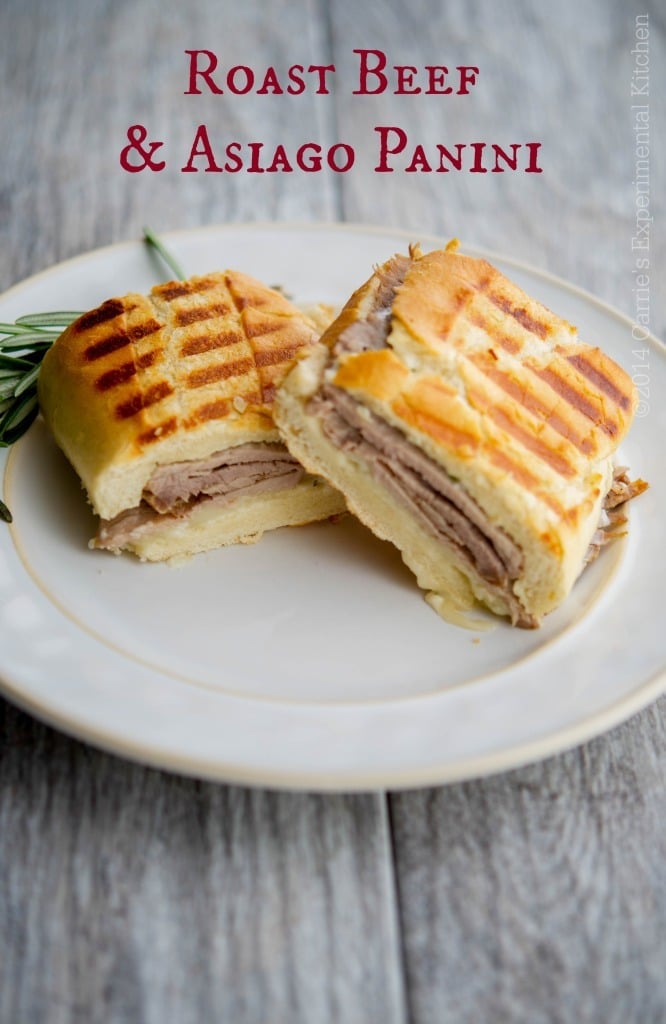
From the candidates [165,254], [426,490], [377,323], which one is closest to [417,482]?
→ [426,490]

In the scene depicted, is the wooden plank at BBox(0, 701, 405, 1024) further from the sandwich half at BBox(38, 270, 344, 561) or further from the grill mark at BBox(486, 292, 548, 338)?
the grill mark at BBox(486, 292, 548, 338)

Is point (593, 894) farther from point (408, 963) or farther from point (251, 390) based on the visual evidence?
point (251, 390)

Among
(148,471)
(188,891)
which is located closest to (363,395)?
(148,471)

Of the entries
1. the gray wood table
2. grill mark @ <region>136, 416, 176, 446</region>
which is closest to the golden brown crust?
grill mark @ <region>136, 416, 176, 446</region>
